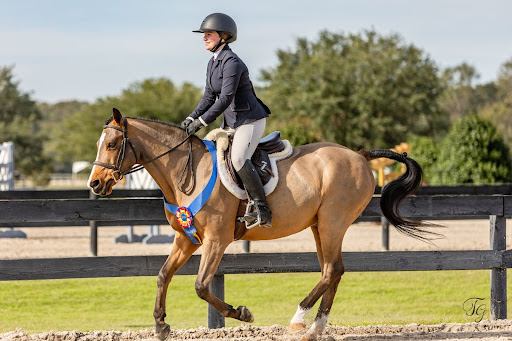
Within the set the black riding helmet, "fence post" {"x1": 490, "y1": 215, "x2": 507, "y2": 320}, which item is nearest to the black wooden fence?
"fence post" {"x1": 490, "y1": 215, "x2": 507, "y2": 320}

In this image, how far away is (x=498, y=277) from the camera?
7.66 m

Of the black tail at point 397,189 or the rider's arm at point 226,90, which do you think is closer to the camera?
the rider's arm at point 226,90

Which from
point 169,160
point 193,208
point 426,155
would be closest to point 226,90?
point 169,160

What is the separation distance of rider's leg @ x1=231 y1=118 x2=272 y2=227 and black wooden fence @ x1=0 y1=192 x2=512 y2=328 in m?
1.17

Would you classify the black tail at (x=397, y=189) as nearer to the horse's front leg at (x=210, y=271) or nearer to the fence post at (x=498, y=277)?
the fence post at (x=498, y=277)

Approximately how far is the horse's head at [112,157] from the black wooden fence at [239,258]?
3.29ft

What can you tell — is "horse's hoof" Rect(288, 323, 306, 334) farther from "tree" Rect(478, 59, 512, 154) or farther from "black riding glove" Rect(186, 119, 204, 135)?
"tree" Rect(478, 59, 512, 154)

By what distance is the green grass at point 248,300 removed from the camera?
8367 mm

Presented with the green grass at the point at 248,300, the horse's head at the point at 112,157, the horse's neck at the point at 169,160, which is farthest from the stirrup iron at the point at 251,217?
the green grass at the point at 248,300

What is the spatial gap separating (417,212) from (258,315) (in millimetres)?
2443

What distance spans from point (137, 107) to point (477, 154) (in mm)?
46202

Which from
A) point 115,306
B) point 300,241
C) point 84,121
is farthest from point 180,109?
point 115,306

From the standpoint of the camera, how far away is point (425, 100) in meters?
46.3

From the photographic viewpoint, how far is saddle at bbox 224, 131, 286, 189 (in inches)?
244
